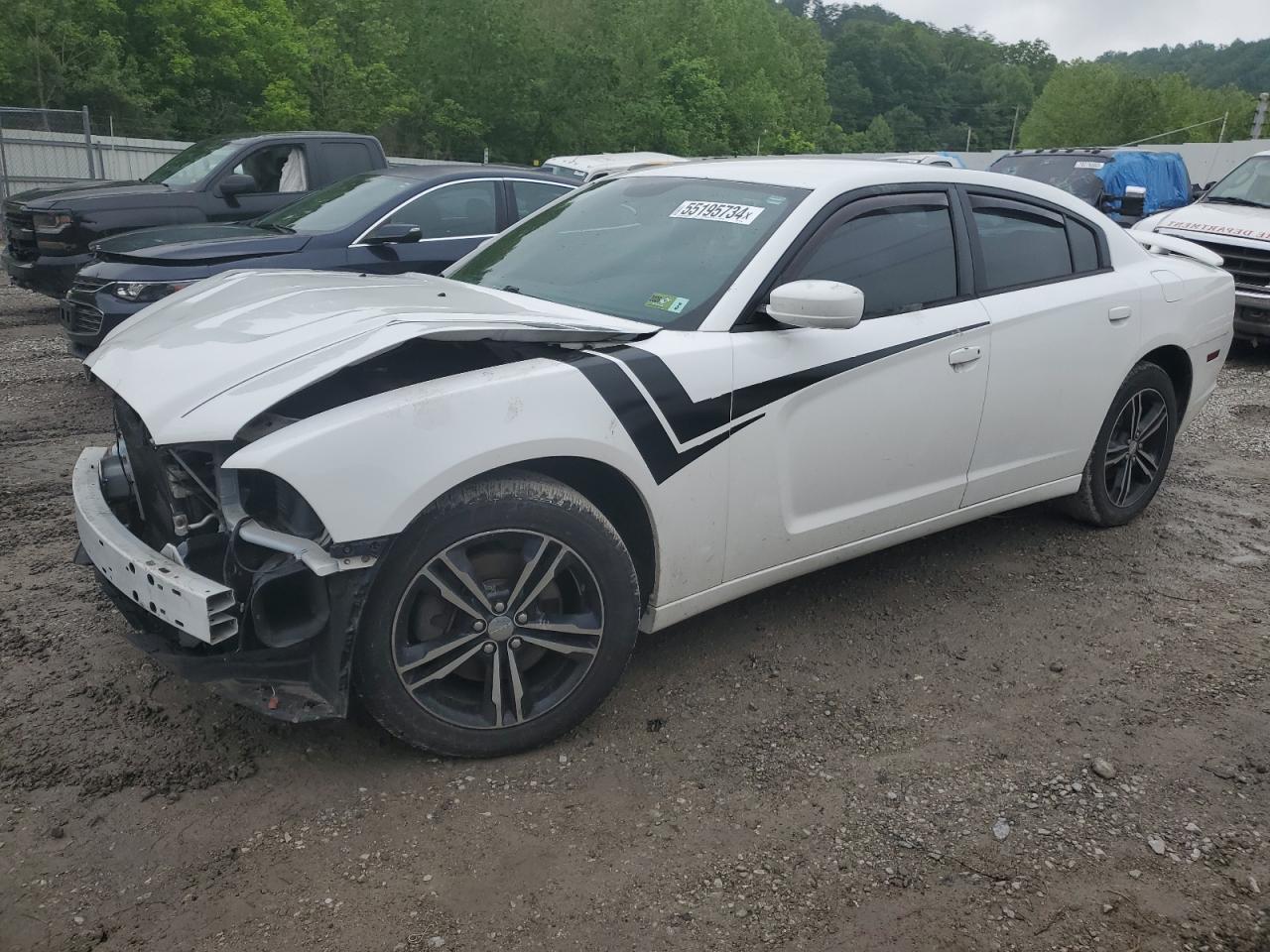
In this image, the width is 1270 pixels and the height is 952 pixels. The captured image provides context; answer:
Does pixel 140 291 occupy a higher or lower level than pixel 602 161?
lower

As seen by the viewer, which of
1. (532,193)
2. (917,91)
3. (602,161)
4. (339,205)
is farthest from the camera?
(917,91)

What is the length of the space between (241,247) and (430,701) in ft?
16.2

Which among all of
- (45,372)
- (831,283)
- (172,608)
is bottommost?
(45,372)

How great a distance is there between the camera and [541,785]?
297cm

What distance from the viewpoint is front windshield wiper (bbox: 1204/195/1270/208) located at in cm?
1009

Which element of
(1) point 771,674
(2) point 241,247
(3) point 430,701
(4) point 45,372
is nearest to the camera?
(3) point 430,701

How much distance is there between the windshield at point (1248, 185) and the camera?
10.3 m

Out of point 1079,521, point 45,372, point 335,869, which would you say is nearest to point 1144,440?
point 1079,521

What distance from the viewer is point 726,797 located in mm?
2955

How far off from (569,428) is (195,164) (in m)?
8.64

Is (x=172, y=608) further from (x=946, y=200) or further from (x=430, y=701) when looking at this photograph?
(x=946, y=200)

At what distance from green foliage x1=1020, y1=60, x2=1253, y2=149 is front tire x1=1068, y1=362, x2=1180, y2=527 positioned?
64.3 metres

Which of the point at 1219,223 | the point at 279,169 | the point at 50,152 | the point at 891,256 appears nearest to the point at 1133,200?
the point at 1219,223

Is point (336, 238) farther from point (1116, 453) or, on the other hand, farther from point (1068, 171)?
point (1068, 171)
